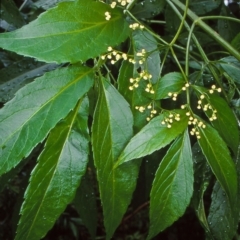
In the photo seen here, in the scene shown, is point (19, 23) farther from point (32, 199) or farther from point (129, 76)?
point (32, 199)

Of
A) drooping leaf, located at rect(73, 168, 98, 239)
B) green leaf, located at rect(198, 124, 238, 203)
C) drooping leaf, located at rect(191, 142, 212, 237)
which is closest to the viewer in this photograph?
green leaf, located at rect(198, 124, 238, 203)

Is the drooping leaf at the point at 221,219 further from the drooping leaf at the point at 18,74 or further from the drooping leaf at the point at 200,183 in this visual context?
the drooping leaf at the point at 18,74

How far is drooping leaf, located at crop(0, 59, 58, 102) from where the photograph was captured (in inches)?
51.7

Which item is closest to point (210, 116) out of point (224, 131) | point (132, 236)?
point (224, 131)

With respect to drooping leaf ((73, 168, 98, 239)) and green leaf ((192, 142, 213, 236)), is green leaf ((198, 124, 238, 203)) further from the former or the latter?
drooping leaf ((73, 168, 98, 239))

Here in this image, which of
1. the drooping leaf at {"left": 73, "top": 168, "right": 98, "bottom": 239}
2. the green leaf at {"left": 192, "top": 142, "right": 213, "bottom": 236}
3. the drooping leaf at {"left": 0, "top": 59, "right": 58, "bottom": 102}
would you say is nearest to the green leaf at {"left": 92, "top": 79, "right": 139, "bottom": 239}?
the green leaf at {"left": 192, "top": 142, "right": 213, "bottom": 236}

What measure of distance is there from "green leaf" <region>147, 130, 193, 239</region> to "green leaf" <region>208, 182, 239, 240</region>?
Answer: 0.26 metres

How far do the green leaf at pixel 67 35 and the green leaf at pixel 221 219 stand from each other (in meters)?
0.50

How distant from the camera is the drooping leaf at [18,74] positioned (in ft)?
4.31

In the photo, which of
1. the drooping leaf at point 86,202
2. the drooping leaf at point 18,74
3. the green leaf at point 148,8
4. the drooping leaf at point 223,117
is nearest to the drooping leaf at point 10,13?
the drooping leaf at point 18,74

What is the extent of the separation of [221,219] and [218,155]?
1.01ft

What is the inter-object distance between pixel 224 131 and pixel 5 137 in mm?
436

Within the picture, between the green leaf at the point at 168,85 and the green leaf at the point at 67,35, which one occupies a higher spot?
the green leaf at the point at 67,35

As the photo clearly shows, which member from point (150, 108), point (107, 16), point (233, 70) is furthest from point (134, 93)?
point (233, 70)
